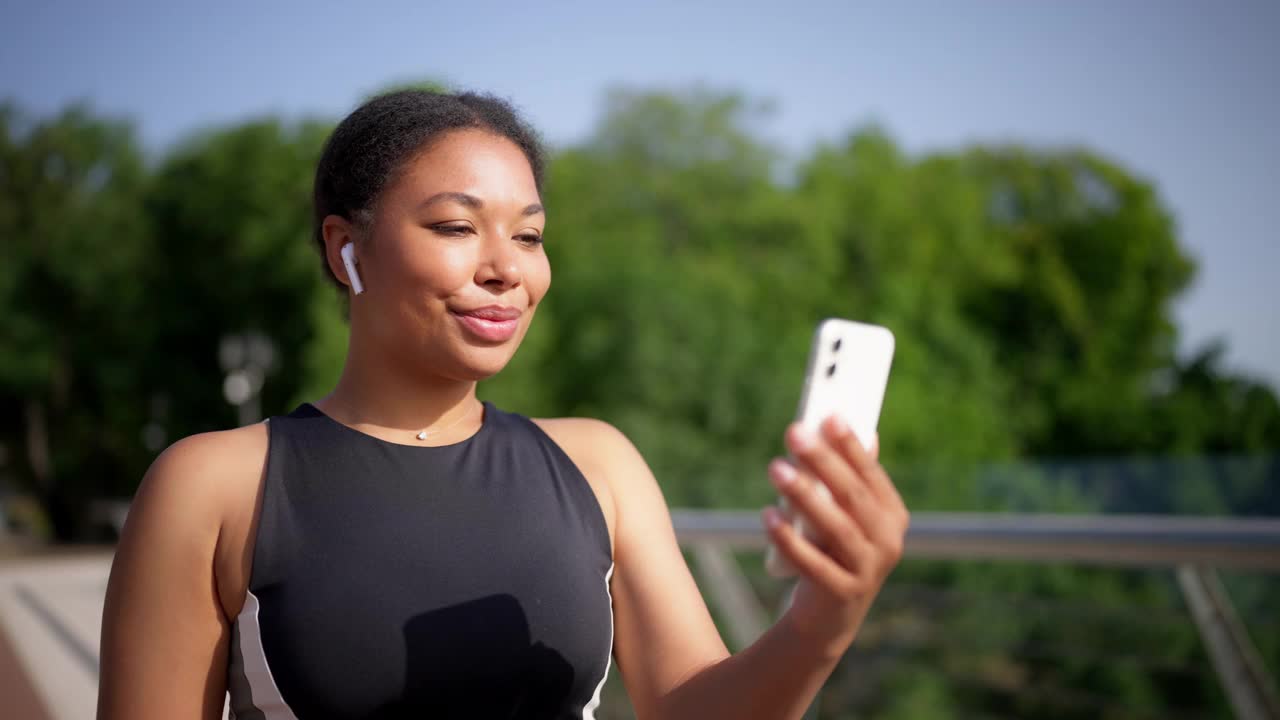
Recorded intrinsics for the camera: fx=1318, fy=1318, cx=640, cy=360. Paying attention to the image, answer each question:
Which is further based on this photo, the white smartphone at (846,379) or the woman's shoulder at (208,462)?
the woman's shoulder at (208,462)

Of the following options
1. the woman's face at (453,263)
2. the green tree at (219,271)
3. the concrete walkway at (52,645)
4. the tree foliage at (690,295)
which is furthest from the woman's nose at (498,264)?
the green tree at (219,271)

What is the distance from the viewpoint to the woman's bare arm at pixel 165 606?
1.47 meters

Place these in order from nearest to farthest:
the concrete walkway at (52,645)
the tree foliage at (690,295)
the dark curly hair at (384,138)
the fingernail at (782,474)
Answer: the fingernail at (782,474) → the dark curly hair at (384,138) → the concrete walkway at (52,645) → the tree foliage at (690,295)

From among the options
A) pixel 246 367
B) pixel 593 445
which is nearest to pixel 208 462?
pixel 593 445

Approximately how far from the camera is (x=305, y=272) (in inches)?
1153

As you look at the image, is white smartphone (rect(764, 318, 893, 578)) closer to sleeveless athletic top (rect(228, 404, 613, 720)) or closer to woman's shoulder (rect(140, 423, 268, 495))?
sleeveless athletic top (rect(228, 404, 613, 720))

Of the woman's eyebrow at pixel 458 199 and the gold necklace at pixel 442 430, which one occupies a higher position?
the woman's eyebrow at pixel 458 199

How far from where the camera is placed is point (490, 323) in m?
1.56

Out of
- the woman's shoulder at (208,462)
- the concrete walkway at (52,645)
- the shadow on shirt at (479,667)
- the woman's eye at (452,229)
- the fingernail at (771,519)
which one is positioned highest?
the woman's eye at (452,229)

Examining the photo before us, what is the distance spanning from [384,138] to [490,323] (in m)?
0.28

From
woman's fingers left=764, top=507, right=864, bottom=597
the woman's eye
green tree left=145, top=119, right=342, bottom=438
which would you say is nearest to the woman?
the woman's eye

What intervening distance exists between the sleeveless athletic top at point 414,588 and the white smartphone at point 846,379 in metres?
0.46

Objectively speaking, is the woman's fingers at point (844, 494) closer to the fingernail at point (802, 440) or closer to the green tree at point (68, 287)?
the fingernail at point (802, 440)

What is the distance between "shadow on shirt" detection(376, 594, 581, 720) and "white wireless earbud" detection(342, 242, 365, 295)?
1.35 ft
